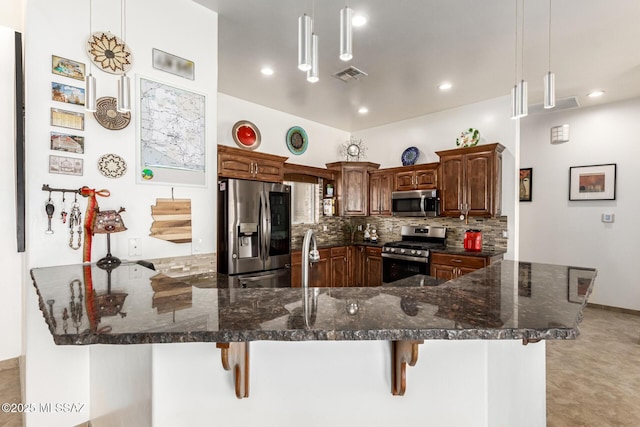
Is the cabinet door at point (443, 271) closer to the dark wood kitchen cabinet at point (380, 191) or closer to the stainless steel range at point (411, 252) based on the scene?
the stainless steel range at point (411, 252)

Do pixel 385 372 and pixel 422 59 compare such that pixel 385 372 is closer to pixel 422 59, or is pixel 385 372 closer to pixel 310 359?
pixel 310 359

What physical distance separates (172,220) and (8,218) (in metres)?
1.60

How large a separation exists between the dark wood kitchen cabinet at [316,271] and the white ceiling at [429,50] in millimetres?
2155

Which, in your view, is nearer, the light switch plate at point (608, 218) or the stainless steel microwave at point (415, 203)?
the light switch plate at point (608, 218)

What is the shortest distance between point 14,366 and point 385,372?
3.32 metres

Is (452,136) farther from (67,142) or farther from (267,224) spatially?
(67,142)

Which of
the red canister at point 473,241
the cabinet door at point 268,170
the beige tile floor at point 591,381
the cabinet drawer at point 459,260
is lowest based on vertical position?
the beige tile floor at point 591,381

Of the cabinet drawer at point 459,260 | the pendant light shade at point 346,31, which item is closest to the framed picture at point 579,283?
the pendant light shade at point 346,31

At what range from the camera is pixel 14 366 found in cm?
270

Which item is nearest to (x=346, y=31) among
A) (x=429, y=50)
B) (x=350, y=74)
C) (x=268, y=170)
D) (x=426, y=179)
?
(x=429, y=50)

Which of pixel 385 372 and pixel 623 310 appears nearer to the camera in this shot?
pixel 385 372

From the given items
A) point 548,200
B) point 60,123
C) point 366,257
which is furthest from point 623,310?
point 60,123

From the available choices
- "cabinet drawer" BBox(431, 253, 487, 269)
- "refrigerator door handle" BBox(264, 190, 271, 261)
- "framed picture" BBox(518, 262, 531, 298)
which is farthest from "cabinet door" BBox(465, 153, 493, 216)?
"refrigerator door handle" BBox(264, 190, 271, 261)

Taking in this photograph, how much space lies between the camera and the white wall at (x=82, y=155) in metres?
1.78
